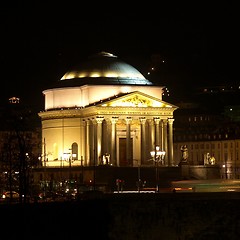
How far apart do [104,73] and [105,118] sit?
29.5ft

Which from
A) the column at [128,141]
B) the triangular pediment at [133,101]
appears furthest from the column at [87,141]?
the column at [128,141]

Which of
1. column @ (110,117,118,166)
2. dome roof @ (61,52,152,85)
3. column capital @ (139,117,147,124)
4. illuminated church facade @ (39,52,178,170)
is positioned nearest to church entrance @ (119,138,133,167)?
illuminated church facade @ (39,52,178,170)

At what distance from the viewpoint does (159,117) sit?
147 meters

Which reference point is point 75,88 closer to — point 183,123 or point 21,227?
point 183,123

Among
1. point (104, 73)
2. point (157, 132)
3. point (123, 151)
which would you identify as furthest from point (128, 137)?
point (104, 73)

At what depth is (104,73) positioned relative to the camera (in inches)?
5945

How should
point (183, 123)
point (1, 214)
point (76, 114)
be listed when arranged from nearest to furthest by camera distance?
point (1, 214) < point (76, 114) < point (183, 123)

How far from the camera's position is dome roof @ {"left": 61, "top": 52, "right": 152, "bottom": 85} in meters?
150

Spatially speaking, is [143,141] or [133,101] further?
[143,141]

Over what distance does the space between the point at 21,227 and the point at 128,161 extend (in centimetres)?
6738

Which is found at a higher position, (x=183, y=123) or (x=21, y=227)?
(x=183, y=123)

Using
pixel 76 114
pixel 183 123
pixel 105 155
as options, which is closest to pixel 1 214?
pixel 105 155

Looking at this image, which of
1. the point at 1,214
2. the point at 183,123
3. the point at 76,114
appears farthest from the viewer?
the point at 183,123

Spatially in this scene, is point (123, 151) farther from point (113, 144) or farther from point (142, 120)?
point (142, 120)
